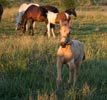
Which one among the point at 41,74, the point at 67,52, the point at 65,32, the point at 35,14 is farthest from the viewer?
the point at 35,14

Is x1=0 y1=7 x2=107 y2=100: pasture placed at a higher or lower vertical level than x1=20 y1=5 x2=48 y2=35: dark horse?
lower

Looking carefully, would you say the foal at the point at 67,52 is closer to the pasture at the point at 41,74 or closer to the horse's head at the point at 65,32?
the horse's head at the point at 65,32

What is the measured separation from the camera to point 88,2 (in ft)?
178

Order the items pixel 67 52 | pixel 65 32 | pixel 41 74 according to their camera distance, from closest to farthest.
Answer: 1. pixel 65 32
2. pixel 67 52
3. pixel 41 74

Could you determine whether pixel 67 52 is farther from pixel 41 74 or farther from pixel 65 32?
pixel 41 74

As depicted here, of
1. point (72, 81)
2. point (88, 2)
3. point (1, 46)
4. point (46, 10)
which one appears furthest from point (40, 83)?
point (88, 2)

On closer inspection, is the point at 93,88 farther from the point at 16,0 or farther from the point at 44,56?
the point at 16,0

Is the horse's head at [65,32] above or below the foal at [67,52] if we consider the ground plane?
above

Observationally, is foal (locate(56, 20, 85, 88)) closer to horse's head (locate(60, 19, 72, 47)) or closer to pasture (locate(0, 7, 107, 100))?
horse's head (locate(60, 19, 72, 47))

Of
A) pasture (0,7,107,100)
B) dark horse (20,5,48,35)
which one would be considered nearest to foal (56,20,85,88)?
pasture (0,7,107,100)

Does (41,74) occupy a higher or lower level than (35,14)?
lower

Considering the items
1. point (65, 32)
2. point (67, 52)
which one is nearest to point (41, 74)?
point (67, 52)

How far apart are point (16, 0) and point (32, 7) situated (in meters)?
41.9

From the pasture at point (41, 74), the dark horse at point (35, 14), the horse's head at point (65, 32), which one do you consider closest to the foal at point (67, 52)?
the horse's head at point (65, 32)
